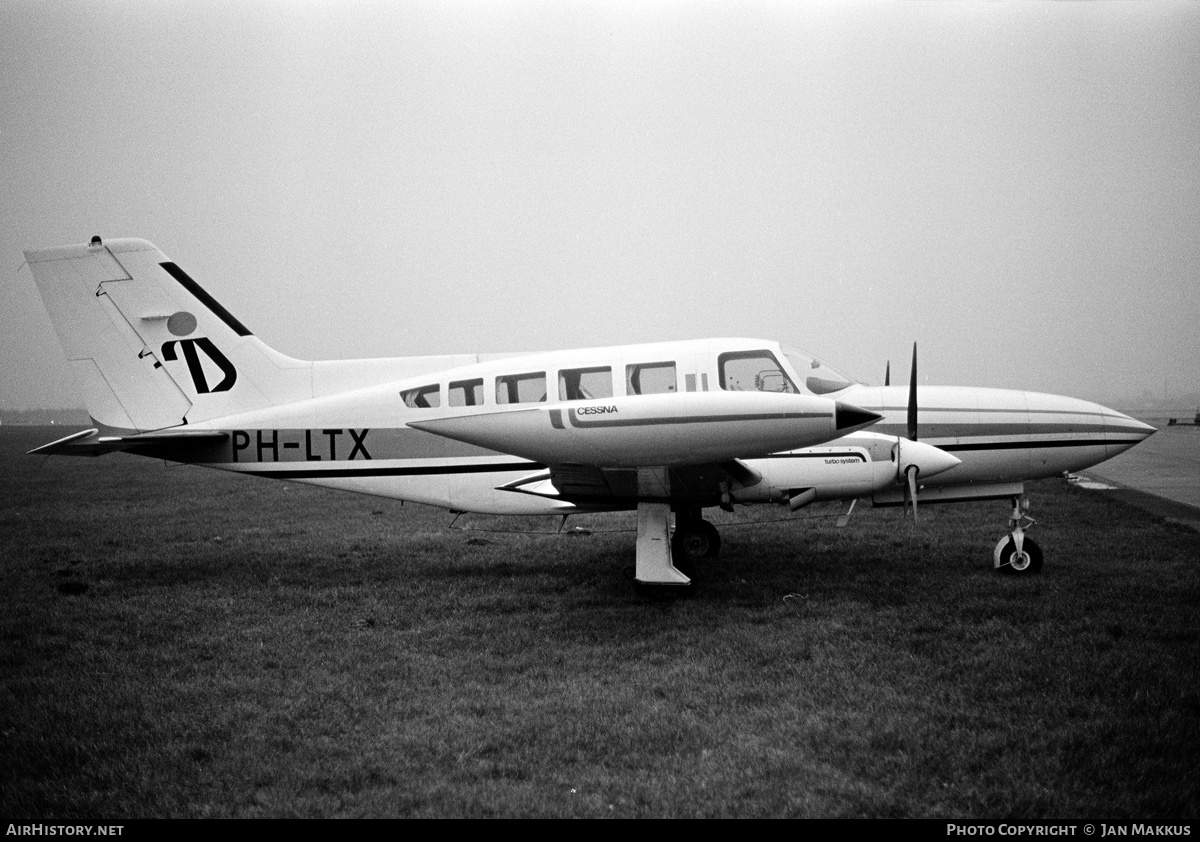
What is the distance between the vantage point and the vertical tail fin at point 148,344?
8953mm

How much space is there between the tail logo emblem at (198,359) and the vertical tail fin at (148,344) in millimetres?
12

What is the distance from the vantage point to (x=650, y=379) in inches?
316

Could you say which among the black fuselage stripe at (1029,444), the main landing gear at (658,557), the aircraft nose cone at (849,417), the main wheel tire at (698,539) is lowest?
the main wheel tire at (698,539)

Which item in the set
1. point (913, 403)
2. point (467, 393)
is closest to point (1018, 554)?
point (913, 403)

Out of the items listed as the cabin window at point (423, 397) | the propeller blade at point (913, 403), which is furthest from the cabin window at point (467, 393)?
the propeller blade at point (913, 403)

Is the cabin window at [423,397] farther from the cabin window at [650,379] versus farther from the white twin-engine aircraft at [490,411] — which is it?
the cabin window at [650,379]

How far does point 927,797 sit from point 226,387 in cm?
868

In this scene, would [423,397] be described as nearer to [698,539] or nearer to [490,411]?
[490,411]

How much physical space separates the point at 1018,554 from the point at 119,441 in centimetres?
991

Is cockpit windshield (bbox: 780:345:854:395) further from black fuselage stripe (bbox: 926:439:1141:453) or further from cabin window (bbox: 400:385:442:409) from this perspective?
cabin window (bbox: 400:385:442:409)

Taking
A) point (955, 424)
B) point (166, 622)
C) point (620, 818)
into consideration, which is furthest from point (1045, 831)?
point (166, 622)

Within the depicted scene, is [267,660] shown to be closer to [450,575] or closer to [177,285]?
[450,575]

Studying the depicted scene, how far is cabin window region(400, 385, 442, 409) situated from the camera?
8.46 m

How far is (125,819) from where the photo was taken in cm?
351
